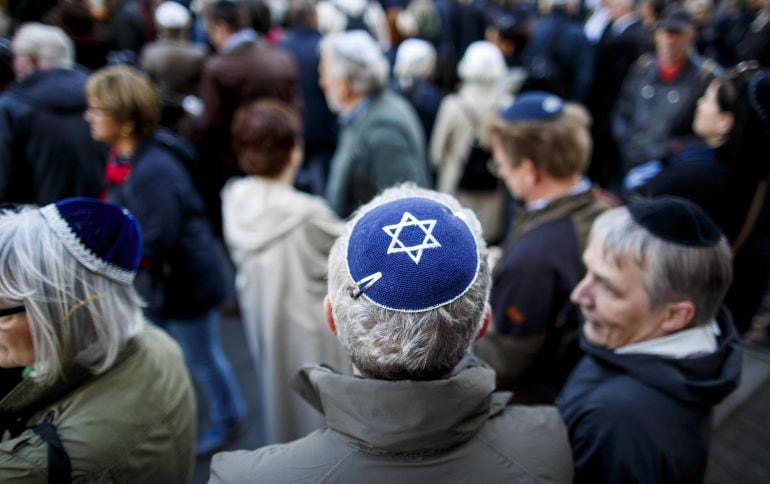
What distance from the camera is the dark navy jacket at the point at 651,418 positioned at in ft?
4.40

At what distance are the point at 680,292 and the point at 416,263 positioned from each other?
828 millimetres

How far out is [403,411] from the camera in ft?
3.46

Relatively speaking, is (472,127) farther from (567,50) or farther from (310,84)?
(567,50)

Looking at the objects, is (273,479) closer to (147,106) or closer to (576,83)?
(147,106)

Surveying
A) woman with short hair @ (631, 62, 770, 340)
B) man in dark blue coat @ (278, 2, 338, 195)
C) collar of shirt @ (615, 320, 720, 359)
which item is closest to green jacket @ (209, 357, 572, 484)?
collar of shirt @ (615, 320, 720, 359)

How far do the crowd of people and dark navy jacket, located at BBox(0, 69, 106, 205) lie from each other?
0.01 meters

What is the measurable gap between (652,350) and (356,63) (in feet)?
7.68

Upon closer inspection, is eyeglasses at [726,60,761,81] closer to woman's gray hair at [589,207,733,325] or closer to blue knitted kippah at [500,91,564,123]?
blue knitted kippah at [500,91,564,123]

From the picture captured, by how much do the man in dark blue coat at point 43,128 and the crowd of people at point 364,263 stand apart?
0.04 ft

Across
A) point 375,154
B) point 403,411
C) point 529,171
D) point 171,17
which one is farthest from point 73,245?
point 171,17

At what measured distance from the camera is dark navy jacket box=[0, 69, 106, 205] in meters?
3.06

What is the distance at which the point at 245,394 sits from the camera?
3.56 metres

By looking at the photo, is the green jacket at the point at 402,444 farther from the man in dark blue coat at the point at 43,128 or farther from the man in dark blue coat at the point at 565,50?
the man in dark blue coat at the point at 565,50

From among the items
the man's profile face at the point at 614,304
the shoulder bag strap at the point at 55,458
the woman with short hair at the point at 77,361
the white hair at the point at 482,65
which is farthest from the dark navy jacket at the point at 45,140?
the man's profile face at the point at 614,304
